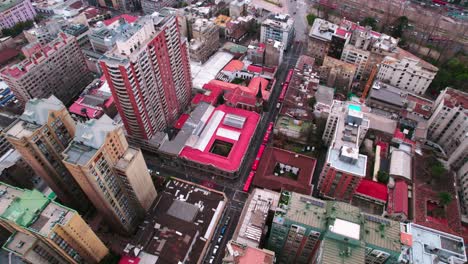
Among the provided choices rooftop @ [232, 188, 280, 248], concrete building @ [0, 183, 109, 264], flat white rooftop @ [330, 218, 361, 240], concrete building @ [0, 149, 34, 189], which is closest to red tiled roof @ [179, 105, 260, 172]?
rooftop @ [232, 188, 280, 248]

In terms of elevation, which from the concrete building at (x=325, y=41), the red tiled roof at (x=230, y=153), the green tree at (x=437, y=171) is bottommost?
the red tiled roof at (x=230, y=153)

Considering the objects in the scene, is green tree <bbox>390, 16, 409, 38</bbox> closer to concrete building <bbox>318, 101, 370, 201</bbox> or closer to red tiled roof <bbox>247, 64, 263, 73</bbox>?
red tiled roof <bbox>247, 64, 263, 73</bbox>

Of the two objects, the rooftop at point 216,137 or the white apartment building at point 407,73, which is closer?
the rooftop at point 216,137

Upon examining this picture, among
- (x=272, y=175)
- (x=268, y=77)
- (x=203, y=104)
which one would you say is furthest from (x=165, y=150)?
(x=268, y=77)

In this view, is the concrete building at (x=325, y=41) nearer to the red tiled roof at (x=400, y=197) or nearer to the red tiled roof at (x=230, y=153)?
the red tiled roof at (x=230, y=153)

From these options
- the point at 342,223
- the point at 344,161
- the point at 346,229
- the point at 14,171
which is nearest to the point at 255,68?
the point at 344,161

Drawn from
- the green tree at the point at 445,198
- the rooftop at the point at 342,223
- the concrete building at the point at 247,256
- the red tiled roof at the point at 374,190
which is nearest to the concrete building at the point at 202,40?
the red tiled roof at the point at 374,190

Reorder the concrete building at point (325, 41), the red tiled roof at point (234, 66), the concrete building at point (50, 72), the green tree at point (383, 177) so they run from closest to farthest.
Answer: the green tree at point (383, 177), the concrete building at point (50, 72), the concrete building at point (325, 41), the red tiled roof at point (234, 66)

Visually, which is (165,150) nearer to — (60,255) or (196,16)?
(60,255)

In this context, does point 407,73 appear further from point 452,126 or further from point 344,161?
point 344,161
